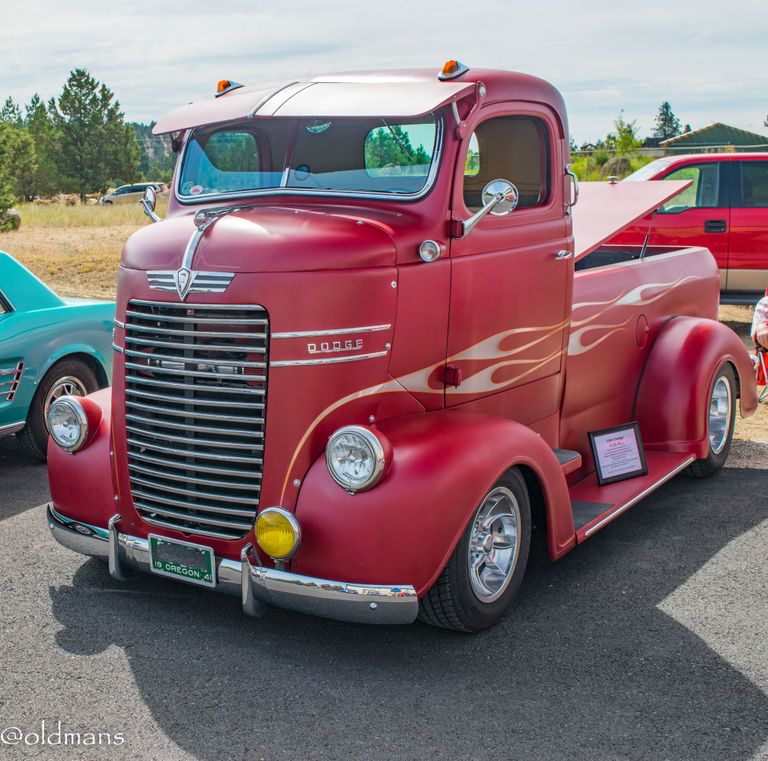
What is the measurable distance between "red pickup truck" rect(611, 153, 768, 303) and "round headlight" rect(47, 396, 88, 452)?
8.66 meters

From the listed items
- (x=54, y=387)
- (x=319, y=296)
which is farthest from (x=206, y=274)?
(x=54, y=387)

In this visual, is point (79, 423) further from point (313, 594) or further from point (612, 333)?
point (612, 333)

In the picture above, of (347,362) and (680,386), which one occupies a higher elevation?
(347,362)

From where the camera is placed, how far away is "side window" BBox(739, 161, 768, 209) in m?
11.8

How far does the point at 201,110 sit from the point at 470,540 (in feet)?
8.19

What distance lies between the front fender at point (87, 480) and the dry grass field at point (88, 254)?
4.49m

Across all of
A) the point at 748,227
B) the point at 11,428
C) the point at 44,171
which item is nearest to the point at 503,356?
the point at 11,428

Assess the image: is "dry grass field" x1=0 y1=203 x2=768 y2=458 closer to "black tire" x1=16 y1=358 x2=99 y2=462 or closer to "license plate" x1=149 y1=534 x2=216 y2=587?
"license plate" x1=149 y1=534 x2=216 y2=587

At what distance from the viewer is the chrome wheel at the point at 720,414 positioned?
6414 mm

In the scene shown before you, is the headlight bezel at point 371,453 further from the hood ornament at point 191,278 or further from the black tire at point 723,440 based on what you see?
the black tire at point 723,440

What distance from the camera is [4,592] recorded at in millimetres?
4598

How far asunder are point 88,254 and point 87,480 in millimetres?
14993

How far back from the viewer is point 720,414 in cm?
654

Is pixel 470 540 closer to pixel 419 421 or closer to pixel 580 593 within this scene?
pixel 419 421
